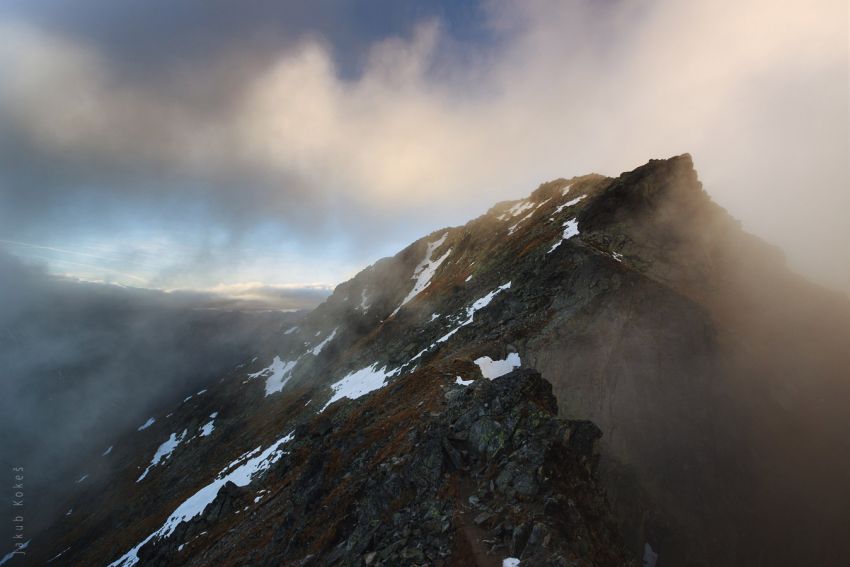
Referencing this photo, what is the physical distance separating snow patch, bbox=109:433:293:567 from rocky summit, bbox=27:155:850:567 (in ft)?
1.43

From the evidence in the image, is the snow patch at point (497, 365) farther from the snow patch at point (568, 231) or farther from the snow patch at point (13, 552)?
the snow patch at point (13, 552)

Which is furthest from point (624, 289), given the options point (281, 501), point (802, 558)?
point (281, 501)

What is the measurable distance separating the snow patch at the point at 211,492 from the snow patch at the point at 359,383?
298 inches

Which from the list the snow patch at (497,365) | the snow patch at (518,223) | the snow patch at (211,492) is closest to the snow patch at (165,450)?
the snow patch at (211,492)

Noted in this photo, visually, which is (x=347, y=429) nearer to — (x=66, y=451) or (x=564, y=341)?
(x=564, y=341)

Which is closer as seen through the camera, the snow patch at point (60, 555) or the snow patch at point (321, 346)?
the snow patch at point (60, 555)

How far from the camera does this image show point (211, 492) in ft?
133

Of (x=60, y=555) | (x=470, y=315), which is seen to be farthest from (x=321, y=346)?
(x=60, y=555)

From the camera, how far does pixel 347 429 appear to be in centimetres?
2933

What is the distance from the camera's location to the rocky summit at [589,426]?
15164mm

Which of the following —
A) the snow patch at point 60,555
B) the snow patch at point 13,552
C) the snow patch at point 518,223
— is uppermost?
the snow patch at point 518,223

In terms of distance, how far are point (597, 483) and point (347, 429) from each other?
63.6 feet

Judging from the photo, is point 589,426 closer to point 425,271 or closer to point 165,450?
point 425,271

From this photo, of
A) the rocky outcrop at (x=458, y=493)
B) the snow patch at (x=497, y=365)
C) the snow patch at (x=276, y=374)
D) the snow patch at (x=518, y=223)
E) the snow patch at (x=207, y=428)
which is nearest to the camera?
the rocky outcrop at (x=458, y=493)
